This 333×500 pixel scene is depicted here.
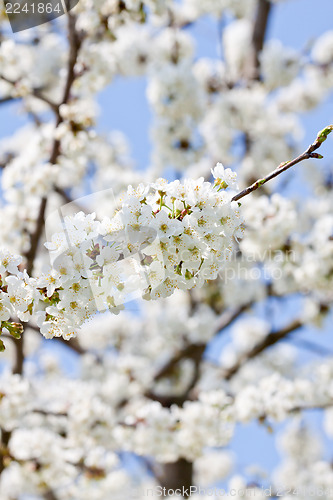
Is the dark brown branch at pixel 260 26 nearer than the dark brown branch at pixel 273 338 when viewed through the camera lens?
No

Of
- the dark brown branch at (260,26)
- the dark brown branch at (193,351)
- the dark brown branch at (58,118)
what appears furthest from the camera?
the dark brown branch at (260,26)

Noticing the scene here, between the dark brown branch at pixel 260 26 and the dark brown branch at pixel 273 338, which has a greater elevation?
the dark brown branch at pixel 260 26

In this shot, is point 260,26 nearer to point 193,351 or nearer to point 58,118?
point 58,118

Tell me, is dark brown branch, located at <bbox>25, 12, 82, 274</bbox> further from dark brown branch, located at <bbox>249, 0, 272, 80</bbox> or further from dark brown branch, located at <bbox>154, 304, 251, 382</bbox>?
dark brown branch, located at <bbox>249, 0, 272, 80</bbox>

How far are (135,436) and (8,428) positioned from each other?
41.5 inches

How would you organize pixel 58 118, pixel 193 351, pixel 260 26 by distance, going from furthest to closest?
pixel 260 26
pixel 193 351
pixel 58 118

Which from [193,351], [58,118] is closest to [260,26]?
[58,118]

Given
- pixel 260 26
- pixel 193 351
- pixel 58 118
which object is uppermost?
pixel 260 26

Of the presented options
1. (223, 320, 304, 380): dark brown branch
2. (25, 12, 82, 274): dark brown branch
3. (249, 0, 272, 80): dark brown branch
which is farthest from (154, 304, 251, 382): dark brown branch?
(249, 0, 272, 80): dark brown branch

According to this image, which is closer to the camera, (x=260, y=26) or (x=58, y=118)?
(x=58, y=118)

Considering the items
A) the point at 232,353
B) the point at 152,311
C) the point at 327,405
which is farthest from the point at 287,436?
the point at 327,405

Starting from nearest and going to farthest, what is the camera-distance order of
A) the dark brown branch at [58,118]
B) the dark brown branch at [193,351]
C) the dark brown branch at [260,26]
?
the dark brown branch at [58,118], the dark brown branch at [193,351], the dark brown branch at [260,26]

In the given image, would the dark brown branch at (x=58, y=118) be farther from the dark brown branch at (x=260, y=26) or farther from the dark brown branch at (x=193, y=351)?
the dark brown branch at (x=260, y=26)

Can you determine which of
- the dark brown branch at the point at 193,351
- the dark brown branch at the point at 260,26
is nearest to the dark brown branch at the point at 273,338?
the dark brown branch at the point at 193,351
